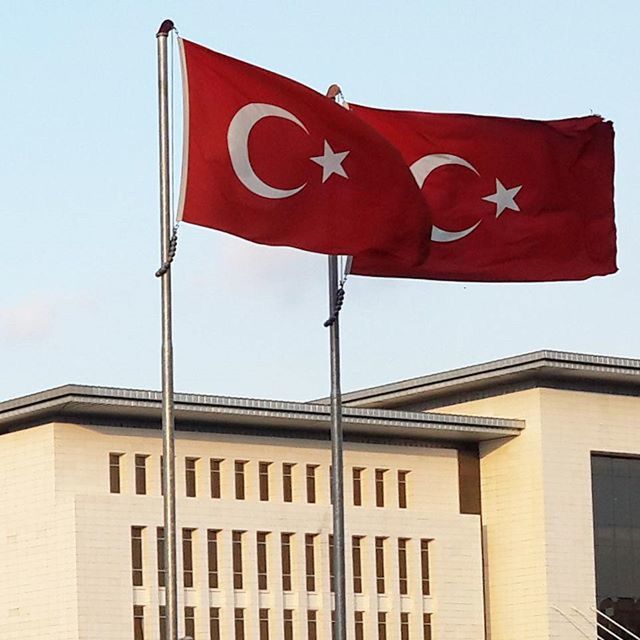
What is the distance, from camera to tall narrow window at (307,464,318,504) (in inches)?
2189

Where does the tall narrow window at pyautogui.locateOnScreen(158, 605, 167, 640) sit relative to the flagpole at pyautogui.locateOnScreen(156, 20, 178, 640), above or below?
below

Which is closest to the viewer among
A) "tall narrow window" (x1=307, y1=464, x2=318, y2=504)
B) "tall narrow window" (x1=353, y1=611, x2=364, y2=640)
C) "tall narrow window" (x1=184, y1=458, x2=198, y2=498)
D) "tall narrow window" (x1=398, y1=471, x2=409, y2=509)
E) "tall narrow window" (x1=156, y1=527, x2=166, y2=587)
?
"tall narrow window" (x1=156, y1=527, x2=166, y2=587)

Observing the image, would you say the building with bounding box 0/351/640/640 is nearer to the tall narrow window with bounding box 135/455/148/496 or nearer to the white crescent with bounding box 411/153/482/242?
the tall narrow window with bounding box 135/455/148/496

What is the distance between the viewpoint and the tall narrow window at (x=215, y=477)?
53812mm

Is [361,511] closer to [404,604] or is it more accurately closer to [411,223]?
[404,604]

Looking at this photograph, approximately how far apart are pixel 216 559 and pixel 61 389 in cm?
672

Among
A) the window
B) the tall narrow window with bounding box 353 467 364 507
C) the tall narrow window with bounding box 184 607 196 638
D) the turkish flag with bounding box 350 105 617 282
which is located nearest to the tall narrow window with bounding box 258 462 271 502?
the tall narrow window with bounding box 353 467 364 507

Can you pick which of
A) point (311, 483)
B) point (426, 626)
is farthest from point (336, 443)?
point (426, 626)

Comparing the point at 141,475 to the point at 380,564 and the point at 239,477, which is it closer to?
the point at 239,477

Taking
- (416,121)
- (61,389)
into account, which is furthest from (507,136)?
(61,389)

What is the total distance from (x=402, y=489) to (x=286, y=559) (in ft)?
15.8

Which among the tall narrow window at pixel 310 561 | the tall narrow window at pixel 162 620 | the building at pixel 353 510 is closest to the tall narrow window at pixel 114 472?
the building at pixel 353 510

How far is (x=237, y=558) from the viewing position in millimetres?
53688

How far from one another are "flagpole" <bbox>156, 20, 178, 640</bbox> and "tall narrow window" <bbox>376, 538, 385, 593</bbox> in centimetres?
3506
